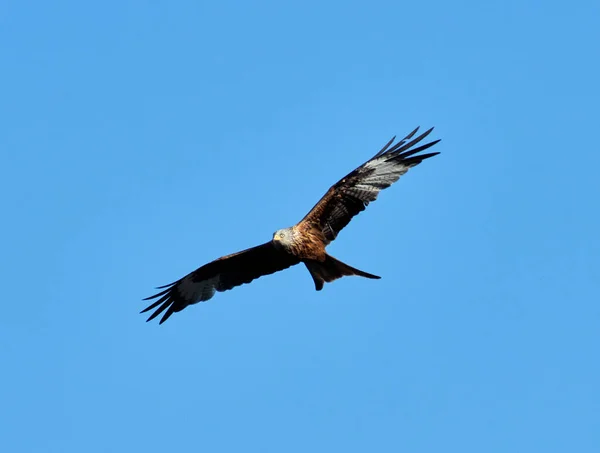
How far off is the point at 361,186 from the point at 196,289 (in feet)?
10.4

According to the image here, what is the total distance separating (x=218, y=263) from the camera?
1594cm

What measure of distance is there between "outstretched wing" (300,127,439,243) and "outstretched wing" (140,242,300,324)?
0.79 meters

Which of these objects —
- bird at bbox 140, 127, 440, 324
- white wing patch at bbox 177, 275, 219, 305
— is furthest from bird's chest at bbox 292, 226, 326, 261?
white wing patch at bbox 177, 275, 219, 305

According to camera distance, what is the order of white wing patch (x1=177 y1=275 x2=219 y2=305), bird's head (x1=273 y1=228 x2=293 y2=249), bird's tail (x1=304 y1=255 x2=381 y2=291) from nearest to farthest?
bird's head (x1=273 y1=228 x2=293 y2=249)
bird's tail (x1=304 y1=255 x2=381 y2=291)
white wing patch (x1=177 y1=275 x2=219 y2=305)

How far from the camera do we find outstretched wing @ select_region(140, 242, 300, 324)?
51.5ft

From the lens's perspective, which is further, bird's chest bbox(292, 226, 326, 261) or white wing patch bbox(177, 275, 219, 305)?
white wing patch bbox(177, 275, 219, 305)

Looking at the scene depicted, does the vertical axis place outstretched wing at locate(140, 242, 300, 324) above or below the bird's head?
above

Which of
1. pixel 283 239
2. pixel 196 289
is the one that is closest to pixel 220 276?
pixel 196 289

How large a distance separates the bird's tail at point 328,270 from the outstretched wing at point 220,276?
1.05 ft

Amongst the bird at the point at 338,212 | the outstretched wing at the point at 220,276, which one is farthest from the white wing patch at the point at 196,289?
the bird at the point at 338,212

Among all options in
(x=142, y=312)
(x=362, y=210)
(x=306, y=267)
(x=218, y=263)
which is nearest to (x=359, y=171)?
(x=362, y=210)

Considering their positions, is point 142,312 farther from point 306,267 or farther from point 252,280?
point 306,267

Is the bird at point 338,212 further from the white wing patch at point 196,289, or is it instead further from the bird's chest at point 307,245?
the white wing patch at point 196,289

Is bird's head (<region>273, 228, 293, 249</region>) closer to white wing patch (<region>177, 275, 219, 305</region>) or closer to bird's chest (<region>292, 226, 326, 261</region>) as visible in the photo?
bird's chest (<region>292, 226, 326, 261</region>)
